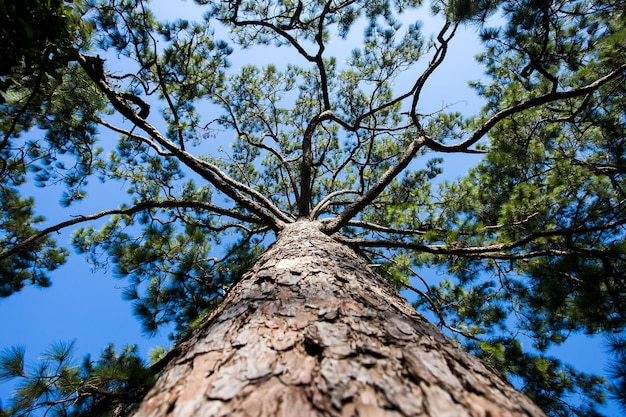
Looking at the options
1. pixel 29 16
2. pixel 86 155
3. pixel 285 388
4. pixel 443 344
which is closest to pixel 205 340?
pixel 285 388

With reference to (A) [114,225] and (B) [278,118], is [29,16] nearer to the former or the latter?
(A) [114,225]

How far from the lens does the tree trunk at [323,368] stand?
69 cm

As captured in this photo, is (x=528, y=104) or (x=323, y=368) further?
(x=528, y=104)

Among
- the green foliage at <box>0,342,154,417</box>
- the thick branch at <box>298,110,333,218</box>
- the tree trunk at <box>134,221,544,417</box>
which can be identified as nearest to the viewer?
the tree trunk at <box>134,221,544,417</box>

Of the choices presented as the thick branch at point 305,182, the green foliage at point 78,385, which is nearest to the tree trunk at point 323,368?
the green foliage at point 78,385

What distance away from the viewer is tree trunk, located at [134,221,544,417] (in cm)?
69

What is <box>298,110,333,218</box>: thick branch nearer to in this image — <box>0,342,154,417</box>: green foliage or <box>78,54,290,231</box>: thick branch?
<box>78,54,290,231</box>: thick branch

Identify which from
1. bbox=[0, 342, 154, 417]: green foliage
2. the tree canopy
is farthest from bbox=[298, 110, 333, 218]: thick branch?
bbox=[0, 342, 154, 417]: green foliage

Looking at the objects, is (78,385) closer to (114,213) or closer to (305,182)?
(114,213)

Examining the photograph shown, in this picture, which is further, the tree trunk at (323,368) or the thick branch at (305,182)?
the thick branch at (305,182)

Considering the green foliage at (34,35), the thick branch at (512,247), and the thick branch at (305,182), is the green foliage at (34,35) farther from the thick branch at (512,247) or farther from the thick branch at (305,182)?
the thick branch at (512,247)

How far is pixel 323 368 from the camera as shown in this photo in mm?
802

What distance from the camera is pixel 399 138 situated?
626cm

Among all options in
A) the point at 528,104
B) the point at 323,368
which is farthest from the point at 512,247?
the point at 323,368
